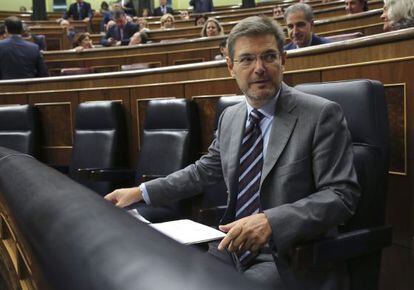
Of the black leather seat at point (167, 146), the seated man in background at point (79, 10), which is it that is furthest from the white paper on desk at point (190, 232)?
the seated man in background at point (79, 10)

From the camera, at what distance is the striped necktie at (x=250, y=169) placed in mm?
836

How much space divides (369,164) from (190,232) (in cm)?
30

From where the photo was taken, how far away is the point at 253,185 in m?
0.84

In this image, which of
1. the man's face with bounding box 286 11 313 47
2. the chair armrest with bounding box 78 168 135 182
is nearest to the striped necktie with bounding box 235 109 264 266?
the chair armrest with bounding box 78 168 135 182

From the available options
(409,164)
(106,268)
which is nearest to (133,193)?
(409,164)

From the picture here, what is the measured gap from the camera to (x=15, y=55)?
8.15 ft

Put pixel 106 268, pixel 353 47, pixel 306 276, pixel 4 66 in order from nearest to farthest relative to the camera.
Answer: pixel 106 268
pixel 306 276
pixel 353 47
pixel 4 66

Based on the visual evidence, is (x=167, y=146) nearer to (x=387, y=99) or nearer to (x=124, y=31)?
(x=387, y=99)

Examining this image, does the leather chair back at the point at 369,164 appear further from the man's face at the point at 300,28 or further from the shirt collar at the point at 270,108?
the man's face at the point at 300,28

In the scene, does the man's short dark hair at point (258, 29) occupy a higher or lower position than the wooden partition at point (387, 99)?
higher

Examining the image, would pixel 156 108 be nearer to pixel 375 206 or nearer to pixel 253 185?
pixel 253 185

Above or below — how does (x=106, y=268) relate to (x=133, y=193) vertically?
above

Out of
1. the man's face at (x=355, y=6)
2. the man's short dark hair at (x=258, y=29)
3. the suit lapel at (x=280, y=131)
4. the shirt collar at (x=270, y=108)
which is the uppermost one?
the man's face at (x=355, y=6)

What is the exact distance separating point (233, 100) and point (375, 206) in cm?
49
